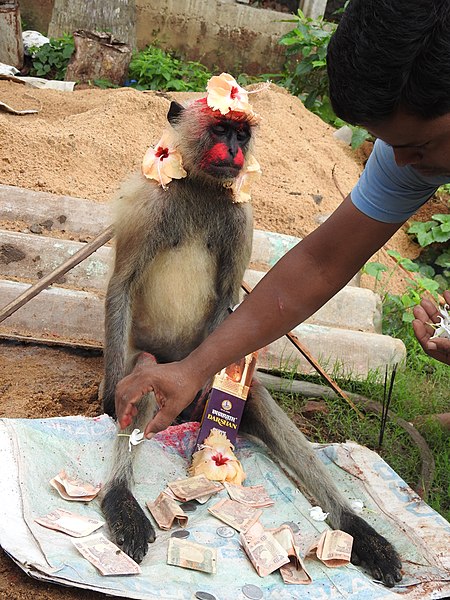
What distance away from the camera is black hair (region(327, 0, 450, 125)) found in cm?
147

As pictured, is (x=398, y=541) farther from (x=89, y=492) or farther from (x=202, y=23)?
(x=202, y=23)

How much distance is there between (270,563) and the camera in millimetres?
2475

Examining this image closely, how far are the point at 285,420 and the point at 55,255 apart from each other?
1828 millimetres

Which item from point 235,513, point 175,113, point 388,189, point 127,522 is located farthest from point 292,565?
point 175,113

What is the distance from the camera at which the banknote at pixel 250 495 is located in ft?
9.42

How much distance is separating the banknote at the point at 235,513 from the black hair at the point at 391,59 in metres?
1.57

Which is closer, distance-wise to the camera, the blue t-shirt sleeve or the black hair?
the black hair

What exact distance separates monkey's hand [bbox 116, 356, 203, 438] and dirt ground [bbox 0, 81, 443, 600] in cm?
125

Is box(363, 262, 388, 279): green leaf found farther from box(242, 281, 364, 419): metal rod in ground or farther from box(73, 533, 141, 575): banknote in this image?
box(73, 533, 141, 575): banknote

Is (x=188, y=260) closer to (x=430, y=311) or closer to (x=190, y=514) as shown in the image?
(x=190, y=514)

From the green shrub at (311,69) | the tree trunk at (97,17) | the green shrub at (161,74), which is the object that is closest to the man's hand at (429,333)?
the green shrub at (311,69)

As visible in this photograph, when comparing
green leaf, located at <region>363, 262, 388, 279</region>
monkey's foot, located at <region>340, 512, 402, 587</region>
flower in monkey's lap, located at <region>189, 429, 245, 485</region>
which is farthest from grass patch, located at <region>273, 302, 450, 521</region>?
green leaf, located at <region>363, 262, 388, 279</region>

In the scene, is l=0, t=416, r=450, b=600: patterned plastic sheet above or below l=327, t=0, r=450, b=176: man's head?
below

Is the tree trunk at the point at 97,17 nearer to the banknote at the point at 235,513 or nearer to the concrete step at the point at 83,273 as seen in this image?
the concrete step at the point at 83,273
